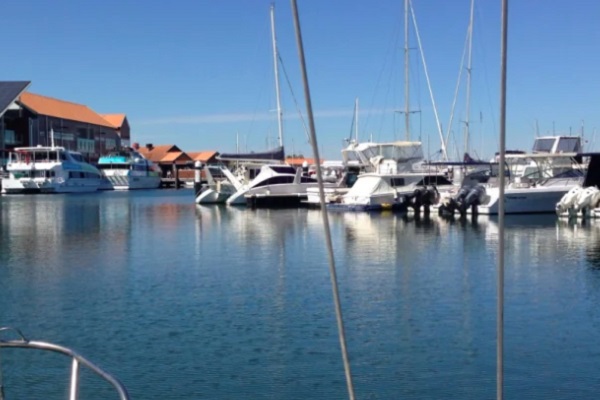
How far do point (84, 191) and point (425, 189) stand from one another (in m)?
59.7

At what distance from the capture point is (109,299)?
60.2 ft

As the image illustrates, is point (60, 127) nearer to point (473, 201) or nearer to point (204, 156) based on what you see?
point (204, 156)

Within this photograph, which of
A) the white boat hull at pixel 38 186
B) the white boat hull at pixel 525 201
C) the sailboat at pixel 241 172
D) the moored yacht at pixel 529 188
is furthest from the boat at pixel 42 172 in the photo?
the white boat hull at pixel 525 201

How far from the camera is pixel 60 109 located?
376ft

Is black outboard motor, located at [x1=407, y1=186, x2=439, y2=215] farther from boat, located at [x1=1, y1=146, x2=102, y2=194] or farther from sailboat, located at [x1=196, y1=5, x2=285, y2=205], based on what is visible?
boat, located at [x1=1, y1=146, x2=102, y2=194]

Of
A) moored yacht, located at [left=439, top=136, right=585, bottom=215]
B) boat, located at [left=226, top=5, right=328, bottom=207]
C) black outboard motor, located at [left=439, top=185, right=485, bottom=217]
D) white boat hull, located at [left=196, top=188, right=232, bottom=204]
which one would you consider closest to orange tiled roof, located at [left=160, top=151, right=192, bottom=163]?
white boat hull, located at [left=196, top=188, right=232, bottom=204]

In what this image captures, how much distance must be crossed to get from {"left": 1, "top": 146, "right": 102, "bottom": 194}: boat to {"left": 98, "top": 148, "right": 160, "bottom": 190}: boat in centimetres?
1024

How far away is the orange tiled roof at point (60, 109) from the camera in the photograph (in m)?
107

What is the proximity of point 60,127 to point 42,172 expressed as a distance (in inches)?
777

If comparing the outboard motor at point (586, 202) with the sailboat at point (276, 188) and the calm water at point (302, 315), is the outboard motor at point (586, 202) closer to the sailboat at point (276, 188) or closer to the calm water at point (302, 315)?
the calm water at point (302, 315)

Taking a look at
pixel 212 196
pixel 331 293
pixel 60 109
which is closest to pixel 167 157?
pixel 60 109

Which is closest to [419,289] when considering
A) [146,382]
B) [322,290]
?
[322,290]

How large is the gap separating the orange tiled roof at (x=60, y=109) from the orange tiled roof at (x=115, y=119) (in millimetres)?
2831

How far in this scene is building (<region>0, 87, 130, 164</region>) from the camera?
334ft
